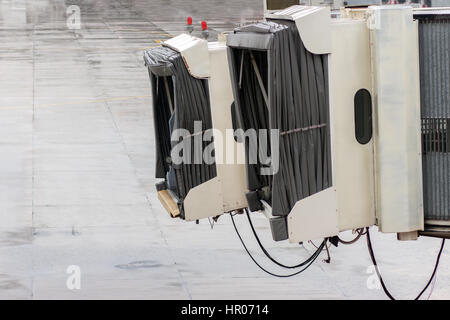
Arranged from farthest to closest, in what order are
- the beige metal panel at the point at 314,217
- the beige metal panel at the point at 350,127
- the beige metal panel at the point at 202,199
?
the beige metal panel at the point at 202,199
the beige metal panel at the point at 314,217
the beige metal panel at the point at 350,127

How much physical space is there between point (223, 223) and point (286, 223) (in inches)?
400

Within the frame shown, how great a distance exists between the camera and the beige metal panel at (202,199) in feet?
46.2

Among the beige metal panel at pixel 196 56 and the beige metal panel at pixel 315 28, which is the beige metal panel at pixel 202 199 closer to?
the beige metal panel at pixel 196 56

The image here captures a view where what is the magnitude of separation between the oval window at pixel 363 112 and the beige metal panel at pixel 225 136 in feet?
8.54

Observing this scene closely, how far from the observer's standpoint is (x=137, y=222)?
22.2m

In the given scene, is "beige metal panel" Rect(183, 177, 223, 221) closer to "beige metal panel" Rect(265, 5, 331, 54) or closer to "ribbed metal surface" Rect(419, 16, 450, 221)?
"beige metal panel" Rect(265, 5, 331, 54)

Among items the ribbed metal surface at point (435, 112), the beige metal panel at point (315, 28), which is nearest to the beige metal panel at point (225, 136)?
the beige metal panel at point (315, 28)

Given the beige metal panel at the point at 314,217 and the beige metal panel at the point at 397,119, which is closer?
the beige metal panel at the point at 397,119

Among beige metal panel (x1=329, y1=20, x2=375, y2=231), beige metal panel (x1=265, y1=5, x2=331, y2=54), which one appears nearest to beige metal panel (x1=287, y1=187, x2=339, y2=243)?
beige metal panel (x1=329, y1=20, x2=375, y2=231)

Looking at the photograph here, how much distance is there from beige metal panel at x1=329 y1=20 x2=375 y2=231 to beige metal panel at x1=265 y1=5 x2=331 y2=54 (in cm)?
16

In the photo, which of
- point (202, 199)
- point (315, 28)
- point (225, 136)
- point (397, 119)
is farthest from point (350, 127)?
point (202, 199)
